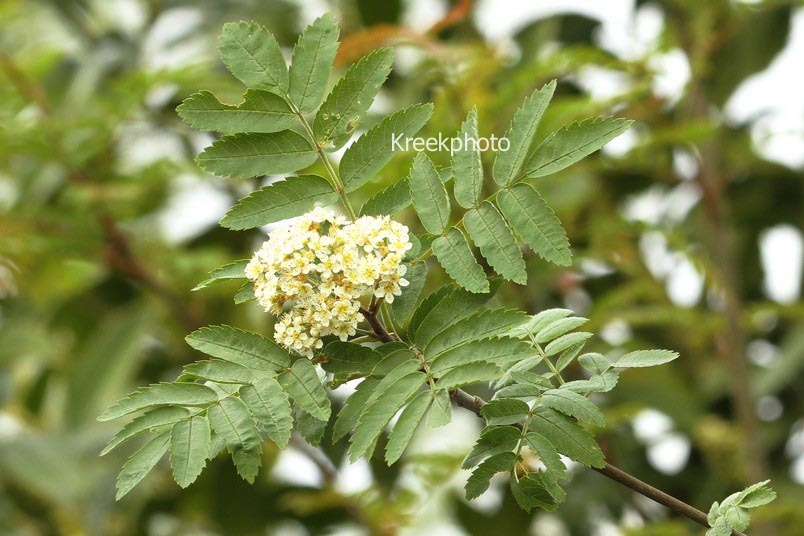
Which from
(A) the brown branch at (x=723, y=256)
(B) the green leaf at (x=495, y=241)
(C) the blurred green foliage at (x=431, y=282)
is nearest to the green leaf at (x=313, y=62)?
(B) the green leaf at (x=495, y=241)

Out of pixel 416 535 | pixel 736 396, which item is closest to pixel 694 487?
pixel 736 396

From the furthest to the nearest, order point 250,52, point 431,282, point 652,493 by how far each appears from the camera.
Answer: point 431,282
point 250,52
point 652,493

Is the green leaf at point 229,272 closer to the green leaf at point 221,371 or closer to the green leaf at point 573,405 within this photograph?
the green leaf at point 221,371

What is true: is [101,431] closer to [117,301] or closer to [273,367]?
[117,301]

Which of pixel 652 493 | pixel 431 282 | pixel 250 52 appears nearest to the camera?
pixel 652 493

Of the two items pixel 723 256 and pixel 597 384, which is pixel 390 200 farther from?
pixel 723 256

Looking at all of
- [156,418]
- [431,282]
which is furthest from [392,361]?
[431,282]

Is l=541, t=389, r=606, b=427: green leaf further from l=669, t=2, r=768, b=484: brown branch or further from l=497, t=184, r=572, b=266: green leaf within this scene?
l=669, t=2, r=768, b=484: brown branch

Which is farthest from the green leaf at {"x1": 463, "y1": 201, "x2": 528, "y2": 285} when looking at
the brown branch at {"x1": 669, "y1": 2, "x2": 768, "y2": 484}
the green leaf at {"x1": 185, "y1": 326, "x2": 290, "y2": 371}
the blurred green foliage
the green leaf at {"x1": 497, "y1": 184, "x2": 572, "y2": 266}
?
the brown branch at {"x1": 669, "y1": 2, "x2": 768, "y2": 484}
